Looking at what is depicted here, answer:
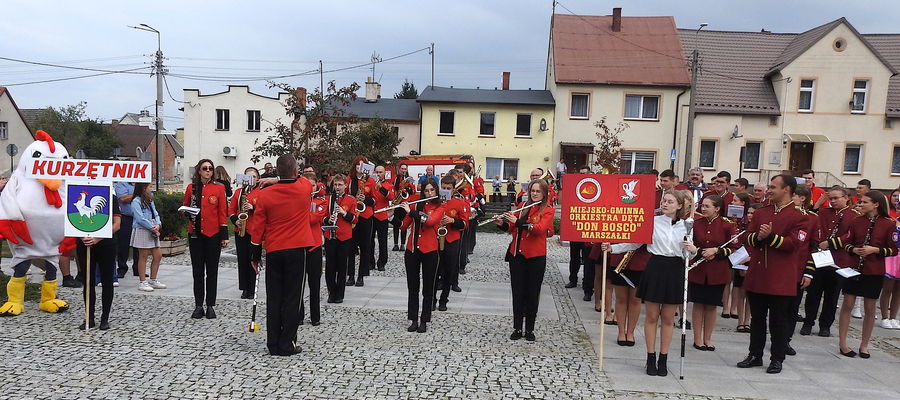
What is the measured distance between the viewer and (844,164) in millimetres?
29797

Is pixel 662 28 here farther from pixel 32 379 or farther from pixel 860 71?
pixel 32 379

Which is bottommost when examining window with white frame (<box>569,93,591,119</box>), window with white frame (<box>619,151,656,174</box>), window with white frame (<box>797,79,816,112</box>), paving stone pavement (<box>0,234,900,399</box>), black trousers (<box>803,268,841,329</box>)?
paving stone pavement (<box>0,234,900,399</box>)

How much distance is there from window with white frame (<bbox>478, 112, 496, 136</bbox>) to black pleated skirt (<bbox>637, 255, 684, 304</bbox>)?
88.6 ft

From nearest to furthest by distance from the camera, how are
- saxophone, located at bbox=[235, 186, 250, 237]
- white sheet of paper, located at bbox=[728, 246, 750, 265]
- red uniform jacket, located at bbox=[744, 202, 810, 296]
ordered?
red uniform jacket, located at bbox=[744, 202, 810, 296] → white sheet of paper, located at bbox=[728, 246, 750, 265] → saxophone, located at bbox=[235, 186, 250, 237]

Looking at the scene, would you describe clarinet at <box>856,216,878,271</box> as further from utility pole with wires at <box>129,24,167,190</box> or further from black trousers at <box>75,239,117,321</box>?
utility pole with wires at <box>129,24,167,190</box>

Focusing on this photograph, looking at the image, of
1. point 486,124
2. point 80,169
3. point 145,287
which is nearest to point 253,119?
point 486,124

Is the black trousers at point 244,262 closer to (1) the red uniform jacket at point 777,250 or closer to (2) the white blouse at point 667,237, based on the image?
(2) the white blouse at point 667,237

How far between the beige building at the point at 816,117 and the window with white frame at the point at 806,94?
0.04 meters

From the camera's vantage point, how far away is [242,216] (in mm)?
7348

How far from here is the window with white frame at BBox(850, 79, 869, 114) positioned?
96.0ft

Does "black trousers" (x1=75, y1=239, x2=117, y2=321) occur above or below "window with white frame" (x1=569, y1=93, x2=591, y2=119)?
below

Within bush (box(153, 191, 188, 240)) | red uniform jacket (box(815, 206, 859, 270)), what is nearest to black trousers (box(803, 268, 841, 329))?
red uniform jacket (box(815, 206, 859, 270))

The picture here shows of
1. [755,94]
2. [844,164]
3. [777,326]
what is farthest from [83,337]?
[844,164]

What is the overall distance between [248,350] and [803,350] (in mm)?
6301
